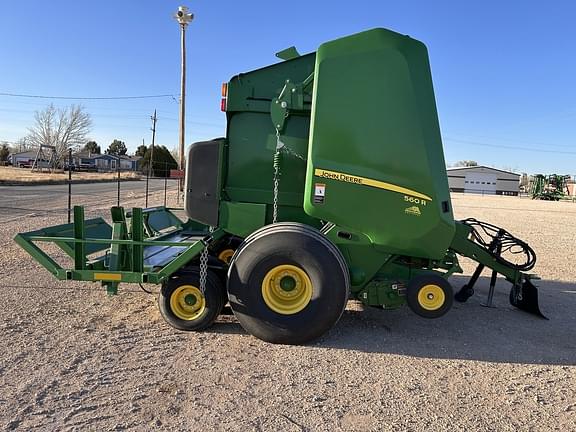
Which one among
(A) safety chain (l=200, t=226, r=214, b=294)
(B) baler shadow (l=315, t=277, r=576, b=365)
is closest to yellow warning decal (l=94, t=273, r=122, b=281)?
(A) safety chain (l=200, t=226, r=214, b=294)

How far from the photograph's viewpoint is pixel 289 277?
13.5 ft

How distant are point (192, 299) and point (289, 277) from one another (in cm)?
101

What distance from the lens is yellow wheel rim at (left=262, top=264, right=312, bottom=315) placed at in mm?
4074

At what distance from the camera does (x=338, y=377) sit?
3527mm

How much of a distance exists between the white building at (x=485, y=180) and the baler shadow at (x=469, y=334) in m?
83.5

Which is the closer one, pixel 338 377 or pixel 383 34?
pixel 338 377

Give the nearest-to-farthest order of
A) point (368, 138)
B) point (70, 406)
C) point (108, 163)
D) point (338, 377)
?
point (70, 406) → point (338, 377) → point (368, 138) → point (108, 163)

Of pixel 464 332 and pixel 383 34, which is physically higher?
pixel 383 34

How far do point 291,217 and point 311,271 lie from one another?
114 cm

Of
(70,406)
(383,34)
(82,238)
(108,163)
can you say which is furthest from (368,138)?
(108,163)

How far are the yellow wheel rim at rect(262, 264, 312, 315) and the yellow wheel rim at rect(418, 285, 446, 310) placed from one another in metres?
1.11

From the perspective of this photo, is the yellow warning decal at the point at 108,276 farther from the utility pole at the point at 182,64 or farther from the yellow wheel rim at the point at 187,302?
the utility pole at the point at 182,64

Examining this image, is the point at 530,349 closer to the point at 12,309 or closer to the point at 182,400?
the point at 182,400

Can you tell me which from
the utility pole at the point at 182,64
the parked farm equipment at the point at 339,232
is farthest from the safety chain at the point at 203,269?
the utility pole at the point at 182,64
